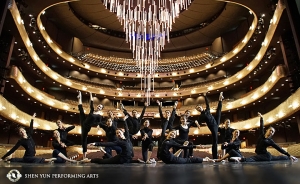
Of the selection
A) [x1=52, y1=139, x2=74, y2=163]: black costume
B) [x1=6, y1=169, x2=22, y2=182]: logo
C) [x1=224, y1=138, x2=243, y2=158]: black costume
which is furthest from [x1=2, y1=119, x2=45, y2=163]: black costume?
[x1=224, y1=138, x2=243, y2=158]: black costume

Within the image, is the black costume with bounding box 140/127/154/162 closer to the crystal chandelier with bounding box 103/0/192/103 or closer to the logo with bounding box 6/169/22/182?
the logo with bounding box 6/169/22/182

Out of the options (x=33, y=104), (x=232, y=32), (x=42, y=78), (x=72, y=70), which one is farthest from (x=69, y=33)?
(x=232, y=32)

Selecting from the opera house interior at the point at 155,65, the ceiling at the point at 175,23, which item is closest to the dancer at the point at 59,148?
the opera house interior at the point at 155,65

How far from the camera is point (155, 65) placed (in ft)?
115

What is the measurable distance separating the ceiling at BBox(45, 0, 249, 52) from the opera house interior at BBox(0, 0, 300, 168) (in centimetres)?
13

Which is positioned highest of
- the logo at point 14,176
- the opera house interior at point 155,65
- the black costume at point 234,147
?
the opera house interior at point 155,65

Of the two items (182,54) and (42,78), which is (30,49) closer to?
(42,78)

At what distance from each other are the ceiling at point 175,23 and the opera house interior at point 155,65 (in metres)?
0.13

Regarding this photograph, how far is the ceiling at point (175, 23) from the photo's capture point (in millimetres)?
28500

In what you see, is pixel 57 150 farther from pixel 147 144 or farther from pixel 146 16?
pixel 146 16

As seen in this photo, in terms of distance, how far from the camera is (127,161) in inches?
270

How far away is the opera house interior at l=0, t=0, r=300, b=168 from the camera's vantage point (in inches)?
737

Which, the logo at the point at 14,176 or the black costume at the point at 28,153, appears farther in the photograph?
the black costume at the point at 28,153

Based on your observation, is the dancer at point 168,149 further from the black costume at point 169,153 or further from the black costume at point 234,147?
the black costume at point 234,147
